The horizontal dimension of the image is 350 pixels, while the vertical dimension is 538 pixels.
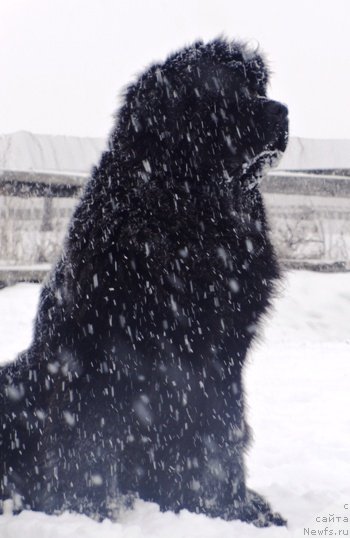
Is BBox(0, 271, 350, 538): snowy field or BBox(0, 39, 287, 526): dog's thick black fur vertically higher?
BBox(0, 39, 287, 526): dog's thick black fur

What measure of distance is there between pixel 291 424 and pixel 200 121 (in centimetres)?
173

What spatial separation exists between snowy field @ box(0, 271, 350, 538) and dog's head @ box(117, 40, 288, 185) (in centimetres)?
64

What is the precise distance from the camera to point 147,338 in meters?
1.81

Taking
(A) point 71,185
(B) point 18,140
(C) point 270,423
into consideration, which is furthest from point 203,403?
(B) point 18,140

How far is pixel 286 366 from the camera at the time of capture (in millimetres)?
4129

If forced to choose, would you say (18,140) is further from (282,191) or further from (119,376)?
(119,376)

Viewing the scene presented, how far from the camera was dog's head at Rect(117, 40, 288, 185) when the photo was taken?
198 cm

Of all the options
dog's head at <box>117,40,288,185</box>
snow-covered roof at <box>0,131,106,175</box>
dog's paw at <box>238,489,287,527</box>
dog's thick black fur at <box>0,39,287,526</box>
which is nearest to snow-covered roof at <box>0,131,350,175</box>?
snow-covered roof at <box>0,131,106,175</box>

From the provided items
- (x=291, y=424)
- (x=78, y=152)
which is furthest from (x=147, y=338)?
(x=78, y=152)

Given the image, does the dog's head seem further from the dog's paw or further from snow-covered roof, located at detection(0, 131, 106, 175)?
snow-covered roof, located at detection(0, 131, 106, 175)

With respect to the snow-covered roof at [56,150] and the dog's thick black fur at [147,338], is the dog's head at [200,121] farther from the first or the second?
the snow-covered roof at [56,150]

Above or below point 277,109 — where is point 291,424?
below

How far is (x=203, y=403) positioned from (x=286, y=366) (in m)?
2.40

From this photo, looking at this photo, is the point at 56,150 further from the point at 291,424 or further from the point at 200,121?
the point at 200,121
